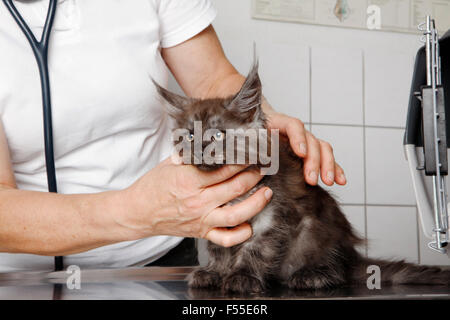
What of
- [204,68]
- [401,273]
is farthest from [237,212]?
[204,68]

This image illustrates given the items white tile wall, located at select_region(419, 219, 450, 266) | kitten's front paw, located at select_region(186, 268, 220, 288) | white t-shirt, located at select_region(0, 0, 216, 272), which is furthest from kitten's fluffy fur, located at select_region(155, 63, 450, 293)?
white tile wall, located at select_region(419, 219, 450, 266)

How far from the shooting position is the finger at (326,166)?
1093mm

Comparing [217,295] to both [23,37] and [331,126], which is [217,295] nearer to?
[23,37]

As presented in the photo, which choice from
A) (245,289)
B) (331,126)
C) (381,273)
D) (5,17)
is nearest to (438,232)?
(381,273)

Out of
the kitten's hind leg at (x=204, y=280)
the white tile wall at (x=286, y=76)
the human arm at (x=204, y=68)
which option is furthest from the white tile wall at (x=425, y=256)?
the kitten's hind leg at (x=204, y=280)

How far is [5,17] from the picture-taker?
1.14 meters

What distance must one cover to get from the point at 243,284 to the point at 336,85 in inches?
56.9

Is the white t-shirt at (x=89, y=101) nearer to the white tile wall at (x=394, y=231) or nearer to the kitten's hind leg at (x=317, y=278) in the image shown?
the kitten's hind leg at (x=317, y=278)

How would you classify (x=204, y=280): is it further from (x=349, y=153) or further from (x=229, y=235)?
(x=349, y=153)

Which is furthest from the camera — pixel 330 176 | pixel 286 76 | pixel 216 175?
pixel 286 76

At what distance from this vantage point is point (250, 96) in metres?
0.95

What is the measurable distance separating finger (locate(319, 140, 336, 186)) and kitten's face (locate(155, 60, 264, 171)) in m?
0.22

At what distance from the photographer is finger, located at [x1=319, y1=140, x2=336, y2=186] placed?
Answer: 1093 mm

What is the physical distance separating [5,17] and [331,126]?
147cm
